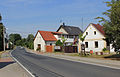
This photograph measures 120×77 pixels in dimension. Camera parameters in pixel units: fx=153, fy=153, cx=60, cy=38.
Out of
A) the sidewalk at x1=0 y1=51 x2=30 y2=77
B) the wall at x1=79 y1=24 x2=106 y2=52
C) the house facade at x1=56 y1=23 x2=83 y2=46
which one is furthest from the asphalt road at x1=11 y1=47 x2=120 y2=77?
the house facade at x1=56 y1=23 x2=83 y2=46

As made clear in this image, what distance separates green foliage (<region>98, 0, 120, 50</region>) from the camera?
52.8 ft

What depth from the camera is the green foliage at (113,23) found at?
633 inches

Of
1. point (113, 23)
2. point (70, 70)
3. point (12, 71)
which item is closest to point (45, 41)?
point (113, 23)

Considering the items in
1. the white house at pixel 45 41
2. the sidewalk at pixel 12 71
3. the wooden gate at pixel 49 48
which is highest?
the white house at pixel 45 41

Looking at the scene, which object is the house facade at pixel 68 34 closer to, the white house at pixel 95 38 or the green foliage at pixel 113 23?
the white house at pixel 95 38

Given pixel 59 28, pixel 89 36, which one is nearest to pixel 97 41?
pixel 89 36

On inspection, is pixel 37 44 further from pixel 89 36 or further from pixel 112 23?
pixel 112 23

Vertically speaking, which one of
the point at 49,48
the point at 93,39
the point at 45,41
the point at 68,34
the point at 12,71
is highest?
the point at 68,34

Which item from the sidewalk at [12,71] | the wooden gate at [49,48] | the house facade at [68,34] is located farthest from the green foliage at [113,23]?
the house facade at [68,34]

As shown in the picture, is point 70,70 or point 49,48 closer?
point 70,70

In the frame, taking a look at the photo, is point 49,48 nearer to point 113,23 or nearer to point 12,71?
point 113,23

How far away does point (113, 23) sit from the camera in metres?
16.6

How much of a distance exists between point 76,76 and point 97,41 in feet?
78.5

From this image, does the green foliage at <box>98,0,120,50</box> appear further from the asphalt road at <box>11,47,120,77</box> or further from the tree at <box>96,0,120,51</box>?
the asphalt road at <box>11,47,120,77</box>
